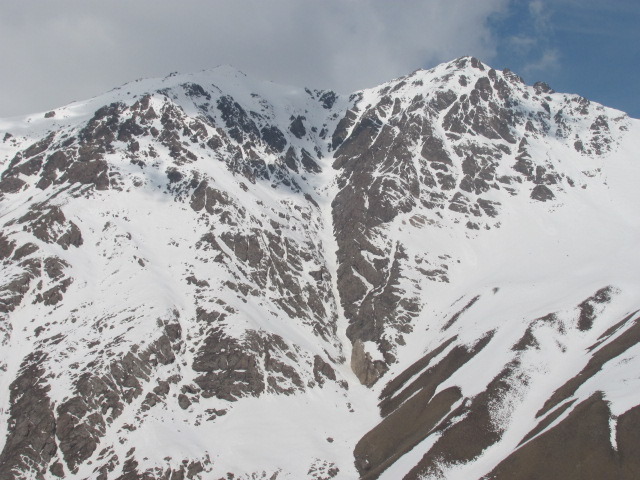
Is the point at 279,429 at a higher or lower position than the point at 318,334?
lower

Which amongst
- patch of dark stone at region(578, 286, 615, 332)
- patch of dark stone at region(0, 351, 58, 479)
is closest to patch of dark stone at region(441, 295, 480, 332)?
patch of dark stone at region(578, 286, 615, 332)

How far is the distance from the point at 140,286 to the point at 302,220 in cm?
6616

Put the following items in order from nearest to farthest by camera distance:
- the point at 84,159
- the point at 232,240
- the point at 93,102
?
1. the point at 232,240
2. the point at 84,159
3. the point at 93,102

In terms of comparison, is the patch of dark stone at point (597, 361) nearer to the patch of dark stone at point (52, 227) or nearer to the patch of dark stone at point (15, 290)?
the patch of dark stone at point (15, 290)

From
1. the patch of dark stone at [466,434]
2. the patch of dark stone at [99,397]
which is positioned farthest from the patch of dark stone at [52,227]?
the patch of dark stone at [466,434]

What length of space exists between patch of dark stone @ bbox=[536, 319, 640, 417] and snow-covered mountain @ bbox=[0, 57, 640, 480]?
1.68 feet

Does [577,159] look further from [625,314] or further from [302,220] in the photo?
[625,314]

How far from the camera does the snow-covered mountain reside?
71.0 m

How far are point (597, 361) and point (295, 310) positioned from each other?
65223 mm

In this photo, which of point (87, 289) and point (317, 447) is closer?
point (317, 447)

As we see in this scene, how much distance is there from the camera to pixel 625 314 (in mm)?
86750

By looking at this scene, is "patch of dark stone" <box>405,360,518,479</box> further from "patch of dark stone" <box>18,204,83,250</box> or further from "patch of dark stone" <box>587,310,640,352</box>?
"patch of dark stone" <box>18,204,83,250</box>

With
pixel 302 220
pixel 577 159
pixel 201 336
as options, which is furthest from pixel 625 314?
pixel 577 159

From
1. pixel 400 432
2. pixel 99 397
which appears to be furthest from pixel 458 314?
pixel 99 397
